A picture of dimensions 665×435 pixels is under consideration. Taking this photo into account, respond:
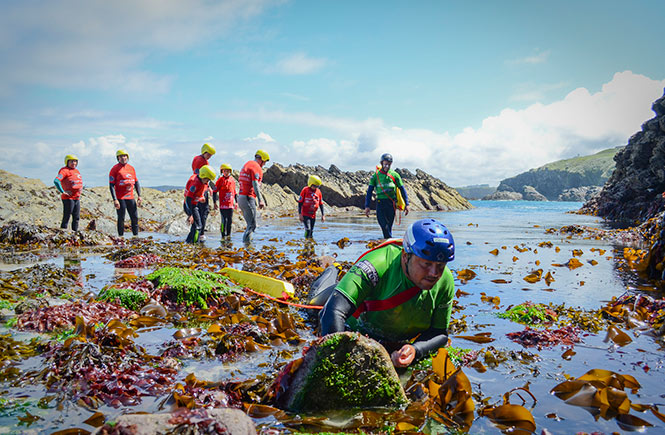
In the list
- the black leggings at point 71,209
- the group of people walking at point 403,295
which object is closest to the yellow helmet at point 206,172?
the black leggings at point 71,209

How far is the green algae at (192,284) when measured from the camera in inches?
183

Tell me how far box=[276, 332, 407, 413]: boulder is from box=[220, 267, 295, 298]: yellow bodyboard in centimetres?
271

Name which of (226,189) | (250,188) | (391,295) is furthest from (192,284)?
(226,189)

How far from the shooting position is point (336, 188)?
3572 centimetres

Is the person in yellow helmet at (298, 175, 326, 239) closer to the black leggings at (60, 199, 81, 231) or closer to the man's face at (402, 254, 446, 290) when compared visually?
the black leggings at (60, 199, 81, 231)

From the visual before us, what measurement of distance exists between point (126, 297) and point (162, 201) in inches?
674

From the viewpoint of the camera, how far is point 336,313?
8.96 ft

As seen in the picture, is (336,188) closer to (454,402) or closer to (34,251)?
(34,251)

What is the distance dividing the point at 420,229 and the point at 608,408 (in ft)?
5.25

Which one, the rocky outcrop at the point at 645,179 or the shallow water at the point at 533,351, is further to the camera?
the rocky outcrop at the point at 645,179

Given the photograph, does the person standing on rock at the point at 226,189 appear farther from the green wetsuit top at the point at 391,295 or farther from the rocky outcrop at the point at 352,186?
the rocky outcrop at the point at 352,186

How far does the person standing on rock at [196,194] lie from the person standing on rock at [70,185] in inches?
114

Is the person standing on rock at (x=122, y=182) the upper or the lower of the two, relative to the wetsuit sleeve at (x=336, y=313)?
upper

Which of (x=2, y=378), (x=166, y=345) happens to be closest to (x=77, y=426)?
(x=2, y=378)
